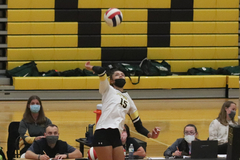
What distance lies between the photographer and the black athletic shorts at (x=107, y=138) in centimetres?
499

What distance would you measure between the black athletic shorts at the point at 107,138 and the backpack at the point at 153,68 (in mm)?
9197

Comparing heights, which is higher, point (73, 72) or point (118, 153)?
point (73, 72)

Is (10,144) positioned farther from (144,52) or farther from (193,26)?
(193,26)

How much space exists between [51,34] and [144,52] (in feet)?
9.88

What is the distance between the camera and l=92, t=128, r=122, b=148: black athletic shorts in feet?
16.4

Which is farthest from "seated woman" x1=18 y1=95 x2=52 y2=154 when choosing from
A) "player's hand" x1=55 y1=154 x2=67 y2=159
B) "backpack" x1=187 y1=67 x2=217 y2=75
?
"backpack" x1=187 y1=67 x2=217 y2=75

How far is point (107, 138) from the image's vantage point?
16.4ft

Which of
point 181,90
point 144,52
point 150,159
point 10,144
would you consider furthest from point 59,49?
point 150,159

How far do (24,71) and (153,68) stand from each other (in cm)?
396

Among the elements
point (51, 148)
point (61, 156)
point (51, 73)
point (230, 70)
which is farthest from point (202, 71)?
point (61, 156)

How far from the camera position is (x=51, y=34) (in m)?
14.3

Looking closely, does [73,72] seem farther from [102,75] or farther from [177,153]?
[102,75]

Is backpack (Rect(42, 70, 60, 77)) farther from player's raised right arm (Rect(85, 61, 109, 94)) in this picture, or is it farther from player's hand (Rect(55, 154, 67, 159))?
player's raised right arm (Rect(85, 61, 109, 94))

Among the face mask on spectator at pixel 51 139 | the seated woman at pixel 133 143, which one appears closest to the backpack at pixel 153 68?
the seated woman at pixel 133 143
